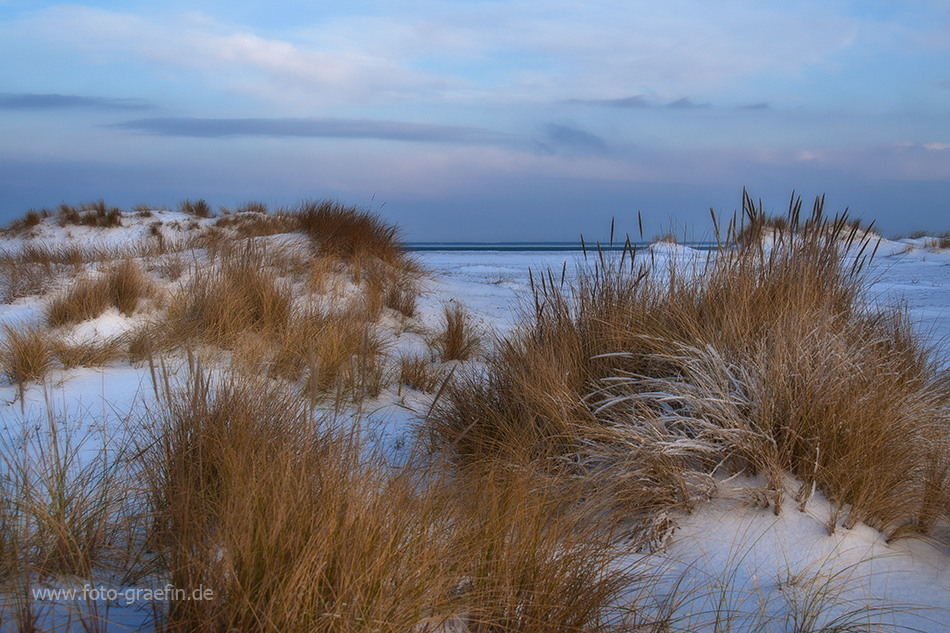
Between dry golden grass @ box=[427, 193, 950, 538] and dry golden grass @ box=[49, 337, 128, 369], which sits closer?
dry golden grass @ box=[427, 193, 950, 538]

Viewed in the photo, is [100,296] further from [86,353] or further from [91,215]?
[91,215]

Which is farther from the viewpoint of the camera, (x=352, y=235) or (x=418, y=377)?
(x=352, y=235)

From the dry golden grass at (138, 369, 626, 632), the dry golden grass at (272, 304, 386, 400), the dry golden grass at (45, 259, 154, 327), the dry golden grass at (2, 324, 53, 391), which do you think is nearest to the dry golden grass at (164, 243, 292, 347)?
the dry golden grass at (272, 304, 386, 400)

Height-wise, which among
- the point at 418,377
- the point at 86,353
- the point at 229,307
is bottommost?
the point at 418,377

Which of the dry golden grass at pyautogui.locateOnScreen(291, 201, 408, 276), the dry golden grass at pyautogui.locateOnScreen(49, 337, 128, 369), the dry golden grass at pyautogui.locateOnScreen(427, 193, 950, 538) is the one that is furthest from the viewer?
the dry golden grass at pyautogui.locateOnScreen(291, 201, 408, 276)

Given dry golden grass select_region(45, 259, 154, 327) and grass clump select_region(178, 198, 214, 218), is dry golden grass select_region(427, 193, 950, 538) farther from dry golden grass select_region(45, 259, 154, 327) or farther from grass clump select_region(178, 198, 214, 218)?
grass clump select_region(178, 198, 214, 218)

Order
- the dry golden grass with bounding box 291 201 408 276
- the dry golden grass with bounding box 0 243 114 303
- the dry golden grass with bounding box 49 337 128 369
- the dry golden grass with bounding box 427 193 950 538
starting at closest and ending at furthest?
1. the dry golden grass with bounding box 427 193 950 538
2. the dry golden grass with bounding box 49 337 128 369
3. the dry golden grass with bounding box 0 243 114 303
4. the dry golden grass with bounding box 291 201 408 276

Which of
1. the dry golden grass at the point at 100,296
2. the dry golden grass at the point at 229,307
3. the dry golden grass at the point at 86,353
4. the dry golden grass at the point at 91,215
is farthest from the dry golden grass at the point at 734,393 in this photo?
the dry golden grass at the point at 91,215

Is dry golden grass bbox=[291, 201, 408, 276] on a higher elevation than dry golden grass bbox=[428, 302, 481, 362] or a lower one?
higher

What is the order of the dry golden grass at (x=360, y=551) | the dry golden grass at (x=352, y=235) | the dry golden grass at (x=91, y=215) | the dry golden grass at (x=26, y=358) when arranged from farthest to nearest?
1. the dry golden grass at (x=91, y=215)
2. the dry golden grass at (x=352, y=235)
3. the dry golden grass at (x=26, y=358)
4. the dry golden grass at (x=360, y=551)

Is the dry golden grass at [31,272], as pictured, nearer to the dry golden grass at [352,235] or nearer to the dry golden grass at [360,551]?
the dry golden grass at [352,235]

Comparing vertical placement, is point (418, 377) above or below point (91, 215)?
below

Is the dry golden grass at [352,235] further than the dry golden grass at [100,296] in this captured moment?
Yes

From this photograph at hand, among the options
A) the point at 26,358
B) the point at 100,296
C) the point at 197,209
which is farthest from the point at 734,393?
the point at 197,209
